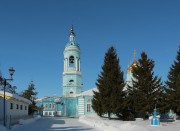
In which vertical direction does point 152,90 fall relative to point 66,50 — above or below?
below

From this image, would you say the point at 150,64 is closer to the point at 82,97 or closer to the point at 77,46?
the point at 82,97

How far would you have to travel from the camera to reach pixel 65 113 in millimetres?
67500

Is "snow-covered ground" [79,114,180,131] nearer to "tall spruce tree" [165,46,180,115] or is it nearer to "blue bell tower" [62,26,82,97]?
"tall spruce tree" [165,46,180,115]

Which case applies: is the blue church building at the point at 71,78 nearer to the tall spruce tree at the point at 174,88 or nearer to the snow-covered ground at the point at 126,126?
the tall spruce tree at the point at 174,88

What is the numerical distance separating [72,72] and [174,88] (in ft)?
100

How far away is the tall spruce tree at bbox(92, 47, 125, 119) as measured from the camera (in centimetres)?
3750

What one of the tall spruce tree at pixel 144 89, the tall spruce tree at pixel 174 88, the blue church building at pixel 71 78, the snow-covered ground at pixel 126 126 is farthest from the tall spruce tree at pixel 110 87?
the blue church building at pixel 71 78

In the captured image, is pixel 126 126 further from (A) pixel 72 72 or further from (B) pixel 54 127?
(A) pixel 72 72

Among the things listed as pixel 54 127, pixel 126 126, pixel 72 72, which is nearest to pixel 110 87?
pixel 54 127

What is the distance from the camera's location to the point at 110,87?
38.6 metres

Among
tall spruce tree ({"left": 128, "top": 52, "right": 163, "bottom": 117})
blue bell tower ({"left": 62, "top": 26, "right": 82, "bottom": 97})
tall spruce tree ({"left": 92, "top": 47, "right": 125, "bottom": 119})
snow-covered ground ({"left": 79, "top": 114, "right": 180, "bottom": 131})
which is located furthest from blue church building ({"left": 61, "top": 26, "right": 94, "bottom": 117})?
snow-covered ground ({"left": 79, "top": 114, "right": 180, "bottom": 131})

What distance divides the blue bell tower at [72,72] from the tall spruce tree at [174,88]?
28993 millimetres

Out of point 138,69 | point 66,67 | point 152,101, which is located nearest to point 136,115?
point 152,101

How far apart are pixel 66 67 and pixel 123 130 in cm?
4981
